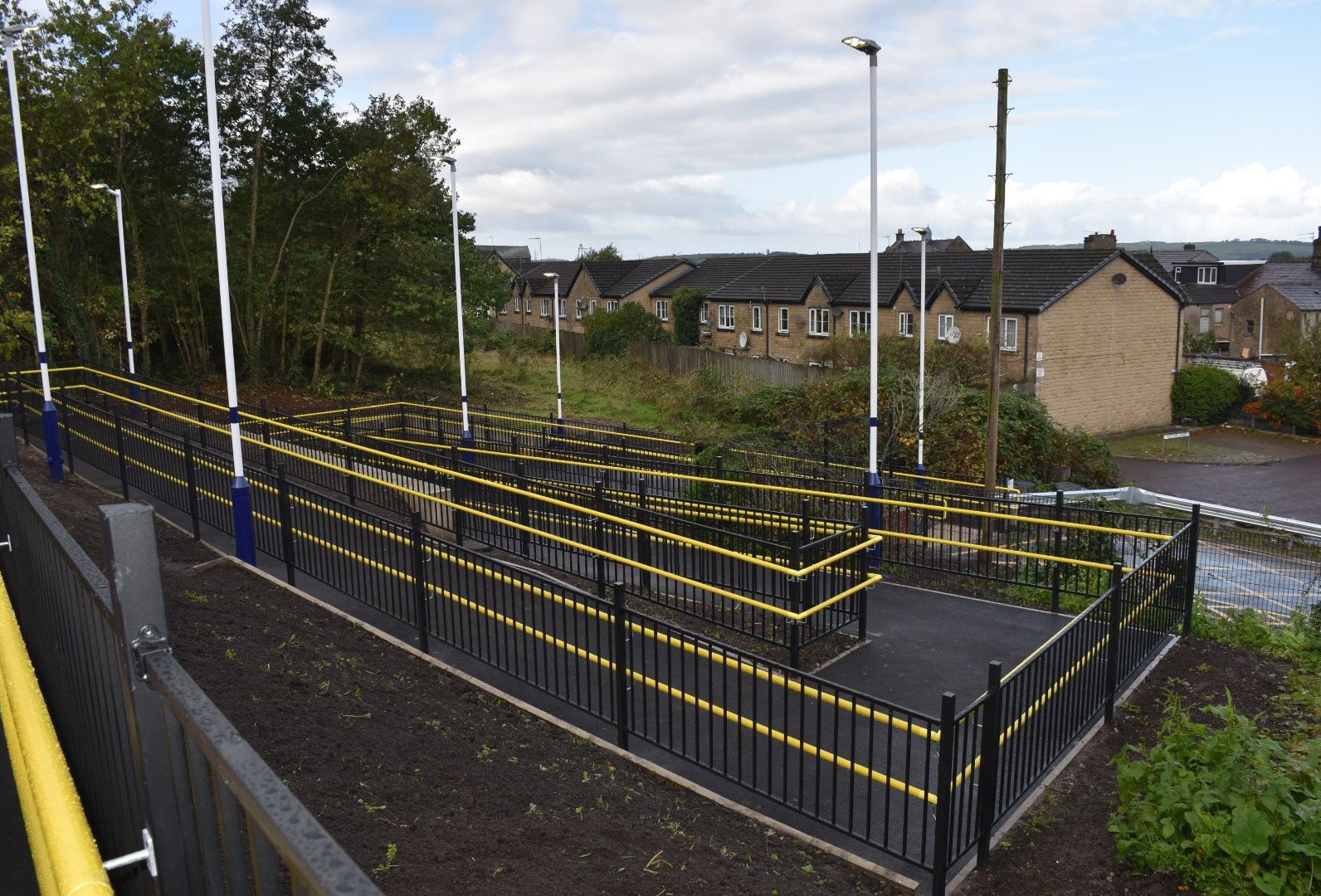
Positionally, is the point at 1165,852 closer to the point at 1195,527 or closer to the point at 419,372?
the point at 1195,527

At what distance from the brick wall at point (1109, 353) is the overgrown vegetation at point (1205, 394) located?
513 millimetres

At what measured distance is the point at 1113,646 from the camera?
8.86m

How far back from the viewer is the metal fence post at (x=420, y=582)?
387 inches

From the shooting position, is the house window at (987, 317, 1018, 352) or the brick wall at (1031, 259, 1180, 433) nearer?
the brick wall at (1031, 259, 1180, 433)

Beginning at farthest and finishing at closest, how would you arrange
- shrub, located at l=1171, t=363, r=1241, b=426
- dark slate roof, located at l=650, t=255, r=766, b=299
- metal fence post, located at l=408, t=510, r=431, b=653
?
dark slate roof, located at l=650, t=255, r=766, b=299, shrub, located at l=1171, t=363, r=1241, b=426, metal fence post, located at l=408, t=510, r=431, b=653

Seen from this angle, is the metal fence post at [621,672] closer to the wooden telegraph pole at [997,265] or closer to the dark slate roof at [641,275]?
the wooden telegraph pole at [997,265]

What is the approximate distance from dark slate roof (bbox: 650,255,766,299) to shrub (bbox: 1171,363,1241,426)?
24403mm

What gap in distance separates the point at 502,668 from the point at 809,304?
44.7m

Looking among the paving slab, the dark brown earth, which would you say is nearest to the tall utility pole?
the paving slab

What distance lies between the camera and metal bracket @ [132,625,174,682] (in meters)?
2.29

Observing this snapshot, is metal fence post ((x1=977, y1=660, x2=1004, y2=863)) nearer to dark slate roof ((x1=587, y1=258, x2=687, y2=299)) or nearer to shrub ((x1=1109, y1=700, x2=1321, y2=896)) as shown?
shrub ((x1=1109, y1=700, x2=1321, y2=896))

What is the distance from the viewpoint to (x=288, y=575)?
11594 millimetres

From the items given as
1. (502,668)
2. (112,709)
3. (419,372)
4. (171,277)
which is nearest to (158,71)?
(171,277)

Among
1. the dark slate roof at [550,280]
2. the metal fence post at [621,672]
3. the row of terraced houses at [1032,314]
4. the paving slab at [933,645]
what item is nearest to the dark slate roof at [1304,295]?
the row of terraced houses at [1032,314]
